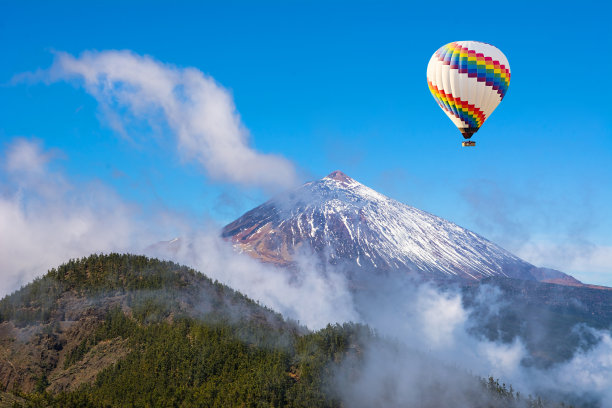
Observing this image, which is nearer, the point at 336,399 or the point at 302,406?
the point at 302,406

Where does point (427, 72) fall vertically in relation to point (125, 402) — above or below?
above

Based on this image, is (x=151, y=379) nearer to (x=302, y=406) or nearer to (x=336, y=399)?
(x=302, y=406)

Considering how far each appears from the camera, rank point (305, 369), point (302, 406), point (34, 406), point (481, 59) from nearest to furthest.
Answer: point (481, 59) < point (34, 406) < point (302, 406) < point (305, 369)

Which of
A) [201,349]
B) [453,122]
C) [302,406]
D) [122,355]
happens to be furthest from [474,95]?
[122,355]

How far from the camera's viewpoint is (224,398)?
173 meters

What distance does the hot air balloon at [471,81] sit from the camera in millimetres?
119812

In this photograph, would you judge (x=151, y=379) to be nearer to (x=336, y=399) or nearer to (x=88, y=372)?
(x=88, y=372)

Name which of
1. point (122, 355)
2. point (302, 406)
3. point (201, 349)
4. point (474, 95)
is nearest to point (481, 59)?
point (474, 95)

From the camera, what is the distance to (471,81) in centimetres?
11981

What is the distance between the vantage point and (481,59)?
120m

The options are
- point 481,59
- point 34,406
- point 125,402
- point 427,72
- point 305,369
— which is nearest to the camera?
point 481,59

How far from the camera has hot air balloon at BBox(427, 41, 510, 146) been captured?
393ft

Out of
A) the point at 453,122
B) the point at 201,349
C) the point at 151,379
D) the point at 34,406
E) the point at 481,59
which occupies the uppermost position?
the point at 481,59

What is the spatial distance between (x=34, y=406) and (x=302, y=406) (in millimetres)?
80231
